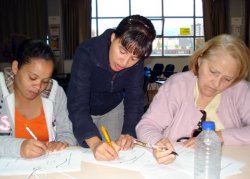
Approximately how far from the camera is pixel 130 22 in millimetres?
1274

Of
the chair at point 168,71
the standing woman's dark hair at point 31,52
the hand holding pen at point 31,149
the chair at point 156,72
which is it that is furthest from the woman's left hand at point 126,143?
Result: the chair at point 168,71

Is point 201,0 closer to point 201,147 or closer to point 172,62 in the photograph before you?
point 172,62

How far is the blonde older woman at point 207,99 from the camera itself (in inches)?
55.4

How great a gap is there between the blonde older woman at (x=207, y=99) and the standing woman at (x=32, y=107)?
1.42 feet

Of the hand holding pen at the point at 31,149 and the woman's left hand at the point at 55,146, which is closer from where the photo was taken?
the hand holding pen at the point at 31,149

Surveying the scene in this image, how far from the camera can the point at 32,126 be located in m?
1.48

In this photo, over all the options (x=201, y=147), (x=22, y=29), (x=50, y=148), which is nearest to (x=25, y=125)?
(x=50, y=148)

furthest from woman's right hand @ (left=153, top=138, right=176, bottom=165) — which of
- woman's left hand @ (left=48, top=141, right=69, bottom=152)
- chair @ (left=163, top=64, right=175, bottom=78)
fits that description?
chair @ (left=163, top=64, right=175, bottom=78)

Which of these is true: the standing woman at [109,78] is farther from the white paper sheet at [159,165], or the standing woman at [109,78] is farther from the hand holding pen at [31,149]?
the hand holding pen at [31,149]

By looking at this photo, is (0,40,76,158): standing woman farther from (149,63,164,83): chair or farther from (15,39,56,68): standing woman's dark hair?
(149,63,164,83): chair

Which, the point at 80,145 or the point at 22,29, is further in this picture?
the point at 22,29

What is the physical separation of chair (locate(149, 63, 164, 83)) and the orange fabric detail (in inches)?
230

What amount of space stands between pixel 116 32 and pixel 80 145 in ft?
1.83

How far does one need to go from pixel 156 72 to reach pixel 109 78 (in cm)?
615
